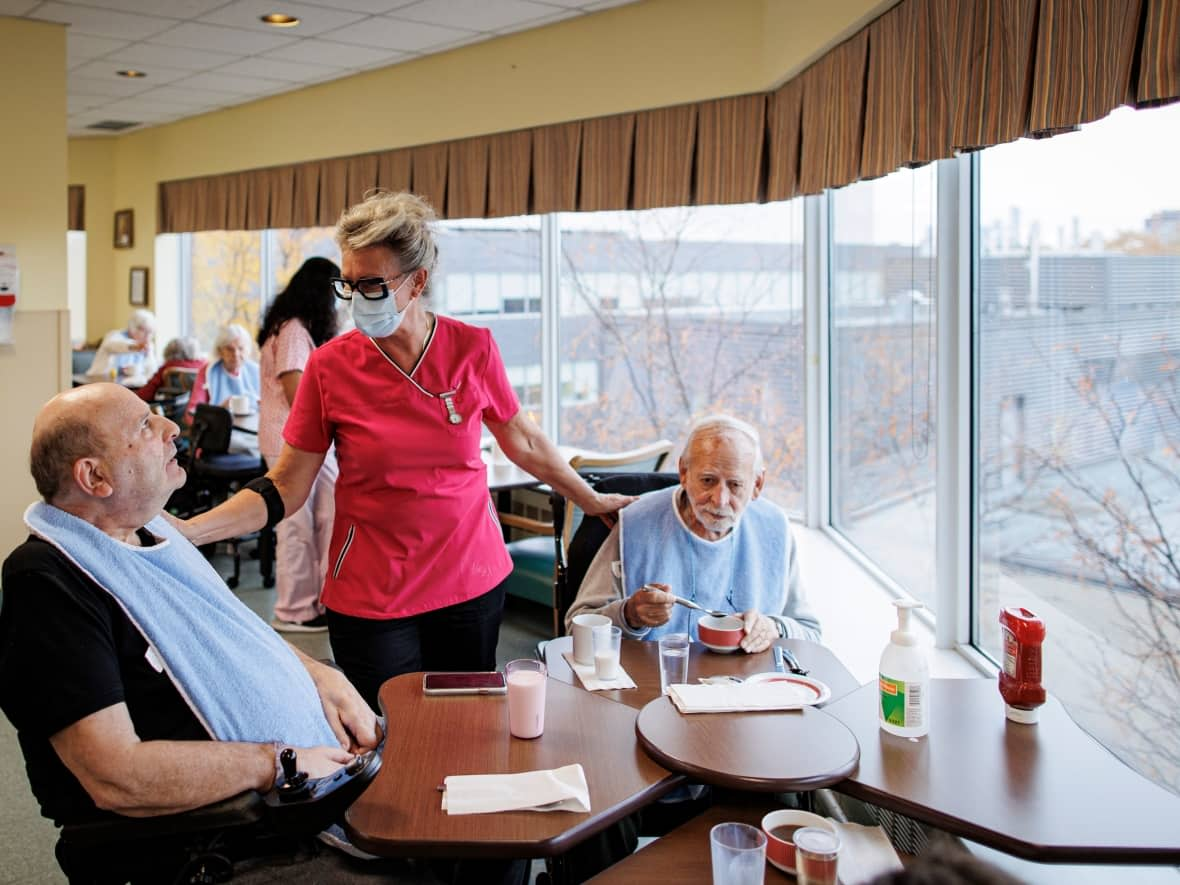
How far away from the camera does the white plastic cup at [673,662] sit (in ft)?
6.83

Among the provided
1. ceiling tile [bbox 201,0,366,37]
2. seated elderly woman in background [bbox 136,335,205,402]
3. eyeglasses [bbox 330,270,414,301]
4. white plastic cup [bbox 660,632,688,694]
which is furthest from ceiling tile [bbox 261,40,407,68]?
white plastic cup [bbox 660,632,688,694]

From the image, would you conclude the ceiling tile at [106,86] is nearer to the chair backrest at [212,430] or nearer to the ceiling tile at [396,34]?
the ceiling tile at [396,34]

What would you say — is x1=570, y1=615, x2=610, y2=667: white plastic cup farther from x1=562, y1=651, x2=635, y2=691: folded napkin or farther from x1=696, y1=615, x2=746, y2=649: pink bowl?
x1=696, y1=615, x2=746, y2=649: pink bowl

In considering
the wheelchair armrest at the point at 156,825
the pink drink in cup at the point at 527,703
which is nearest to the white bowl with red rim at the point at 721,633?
the pink drink in cup at the point at 527,703

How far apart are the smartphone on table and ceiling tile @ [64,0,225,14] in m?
4.21

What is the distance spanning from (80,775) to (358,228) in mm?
1268

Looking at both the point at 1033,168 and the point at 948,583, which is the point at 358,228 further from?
the point at 948,583

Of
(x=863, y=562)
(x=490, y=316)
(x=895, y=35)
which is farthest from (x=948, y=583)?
(x=490, y=316)

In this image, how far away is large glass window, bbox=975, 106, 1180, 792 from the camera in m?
2.29

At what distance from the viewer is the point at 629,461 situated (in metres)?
4.57

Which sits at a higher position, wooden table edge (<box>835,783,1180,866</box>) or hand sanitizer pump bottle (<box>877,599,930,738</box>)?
hand sanitizer pump bottle (<box>877,599,930,738</box>)

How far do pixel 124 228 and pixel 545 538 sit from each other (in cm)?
603

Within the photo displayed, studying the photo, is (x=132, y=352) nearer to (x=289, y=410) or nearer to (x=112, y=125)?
(x=112, y=125)

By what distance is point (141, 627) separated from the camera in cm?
166
